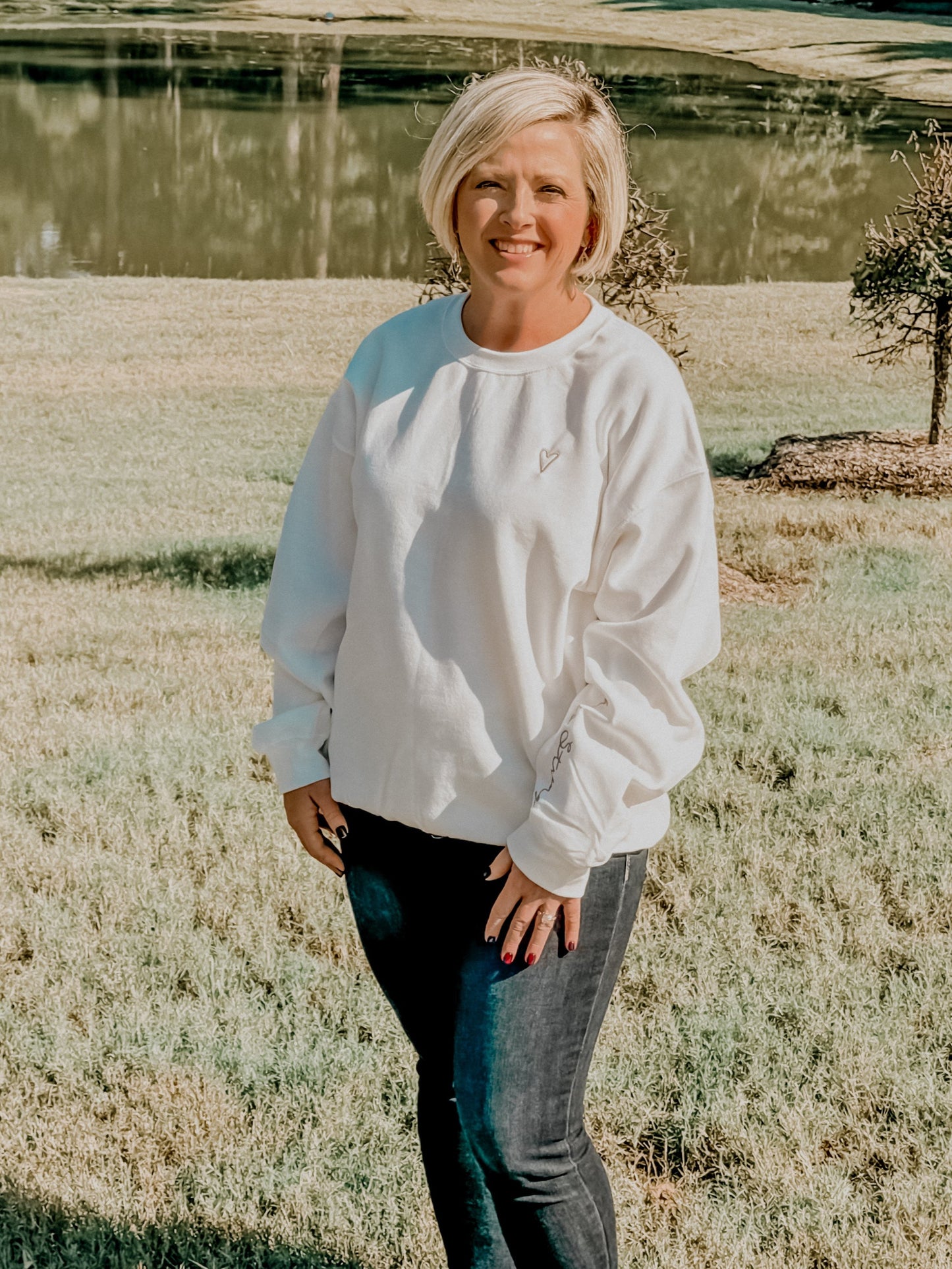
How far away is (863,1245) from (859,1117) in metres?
0.46

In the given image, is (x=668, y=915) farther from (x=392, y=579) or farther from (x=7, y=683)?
(x=7, y=683)

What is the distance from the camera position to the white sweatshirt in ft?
Answer: 6.59

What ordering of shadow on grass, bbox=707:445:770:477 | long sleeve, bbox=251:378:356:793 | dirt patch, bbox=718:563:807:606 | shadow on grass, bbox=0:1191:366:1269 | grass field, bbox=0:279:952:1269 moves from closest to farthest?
1. long sleeve, bbox=251:378:356:793
2. shadow on grass, bbox=0:1191:366:1269
3. grass field, bbox=0:279:952:1269
4. dirt patch, bbox=718:563:807:606
5. shadow on grass, bbox=707:445:770:477

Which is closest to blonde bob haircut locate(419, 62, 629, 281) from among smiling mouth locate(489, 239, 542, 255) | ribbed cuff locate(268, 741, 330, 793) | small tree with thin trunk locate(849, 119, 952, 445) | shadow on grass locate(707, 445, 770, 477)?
smiling mouth locate(489, 239, 542, 255)

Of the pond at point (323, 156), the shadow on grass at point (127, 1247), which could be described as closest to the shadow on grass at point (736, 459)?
the pond at point (323, 156)

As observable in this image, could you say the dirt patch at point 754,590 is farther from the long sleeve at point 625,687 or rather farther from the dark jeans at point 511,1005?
the long sleeve at point 625,687

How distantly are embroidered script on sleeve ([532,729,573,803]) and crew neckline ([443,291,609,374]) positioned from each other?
0.55 metres

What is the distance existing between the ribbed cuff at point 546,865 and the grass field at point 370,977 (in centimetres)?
139

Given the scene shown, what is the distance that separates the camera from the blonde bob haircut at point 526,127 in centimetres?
206

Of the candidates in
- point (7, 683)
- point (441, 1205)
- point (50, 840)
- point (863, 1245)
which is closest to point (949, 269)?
point (7, 683)

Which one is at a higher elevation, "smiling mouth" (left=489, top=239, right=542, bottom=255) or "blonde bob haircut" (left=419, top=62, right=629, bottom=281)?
"blonde bob haircut" (left=419, top=62, right=629, bottom=281)

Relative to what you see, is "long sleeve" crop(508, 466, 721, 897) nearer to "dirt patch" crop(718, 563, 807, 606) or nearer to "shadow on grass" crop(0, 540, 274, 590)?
"dirt patch" crop(718, 563, 807, 606)

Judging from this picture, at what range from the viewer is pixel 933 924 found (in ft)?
14.5

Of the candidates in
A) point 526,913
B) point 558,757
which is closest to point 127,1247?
point 526,913
